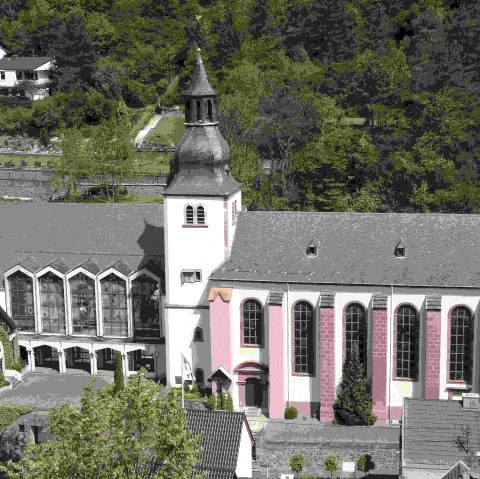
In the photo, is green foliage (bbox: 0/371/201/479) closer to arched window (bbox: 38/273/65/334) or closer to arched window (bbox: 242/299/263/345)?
arched window (bbox: 242/299/263/345)

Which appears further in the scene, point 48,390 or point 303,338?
point 48,390

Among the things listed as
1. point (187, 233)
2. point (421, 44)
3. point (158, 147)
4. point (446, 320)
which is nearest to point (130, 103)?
point (158, 147)

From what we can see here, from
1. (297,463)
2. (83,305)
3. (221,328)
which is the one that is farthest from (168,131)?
(297,463)

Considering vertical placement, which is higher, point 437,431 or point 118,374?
point 437,431

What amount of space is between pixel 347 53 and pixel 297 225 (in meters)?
70.1

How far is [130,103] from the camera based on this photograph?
466ft

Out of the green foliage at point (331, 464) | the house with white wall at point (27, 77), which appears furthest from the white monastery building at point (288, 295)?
the house with white wall at point (27, 77)

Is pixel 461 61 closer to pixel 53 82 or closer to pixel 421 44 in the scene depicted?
pixel 421 44

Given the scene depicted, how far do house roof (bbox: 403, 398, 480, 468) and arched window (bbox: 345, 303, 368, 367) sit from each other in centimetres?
1166

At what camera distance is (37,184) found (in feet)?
375

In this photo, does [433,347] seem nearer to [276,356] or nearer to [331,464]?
[276,356]

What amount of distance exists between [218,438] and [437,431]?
11.0 m

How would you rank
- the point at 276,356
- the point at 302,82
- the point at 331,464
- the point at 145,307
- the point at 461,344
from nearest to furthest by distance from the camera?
the point at 331,464
the point at 461,344
the point at 276,356
the point at 145,307
the point at 302,82

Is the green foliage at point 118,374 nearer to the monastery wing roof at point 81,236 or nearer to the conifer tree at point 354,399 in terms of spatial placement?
the monastery wing roof at point 81,236
